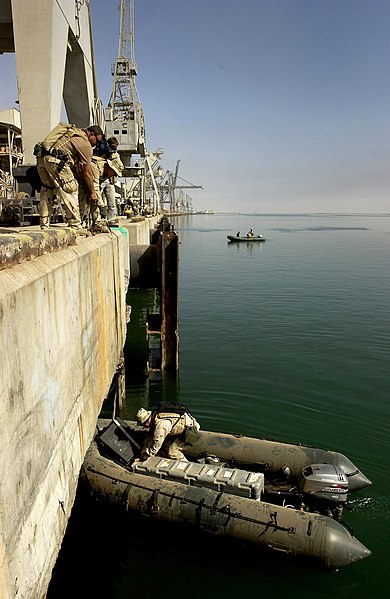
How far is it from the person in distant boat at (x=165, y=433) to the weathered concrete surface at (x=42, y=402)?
1.00m

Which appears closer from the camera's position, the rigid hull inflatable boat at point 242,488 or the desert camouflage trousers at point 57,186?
the rigid hull inflatable boat at point 242,488

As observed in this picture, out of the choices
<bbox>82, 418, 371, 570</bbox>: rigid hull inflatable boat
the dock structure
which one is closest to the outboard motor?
<bbox>82, 418, 371, 570</bbox>: rigid hull inflatable boat

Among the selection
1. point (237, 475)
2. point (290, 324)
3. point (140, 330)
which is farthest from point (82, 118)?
point (237, 475)

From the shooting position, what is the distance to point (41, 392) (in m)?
4.07

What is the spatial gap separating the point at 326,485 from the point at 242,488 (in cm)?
133

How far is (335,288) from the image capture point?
28000mm

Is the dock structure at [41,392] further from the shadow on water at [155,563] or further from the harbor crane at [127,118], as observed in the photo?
the harbor crane at [127,118]

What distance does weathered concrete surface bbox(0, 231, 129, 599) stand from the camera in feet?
10.6

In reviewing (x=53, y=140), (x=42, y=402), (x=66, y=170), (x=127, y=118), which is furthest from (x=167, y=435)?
(x=127, y=118)

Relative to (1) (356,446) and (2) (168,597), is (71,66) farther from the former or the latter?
(2) (168,597)

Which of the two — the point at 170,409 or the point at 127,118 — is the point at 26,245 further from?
the point at 127,118

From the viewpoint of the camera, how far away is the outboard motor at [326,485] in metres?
6.56

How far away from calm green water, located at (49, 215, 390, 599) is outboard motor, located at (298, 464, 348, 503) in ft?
3.06

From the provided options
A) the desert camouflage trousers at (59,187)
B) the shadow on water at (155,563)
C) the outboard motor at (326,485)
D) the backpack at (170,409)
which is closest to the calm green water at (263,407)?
the shadow on water at (155,563)
